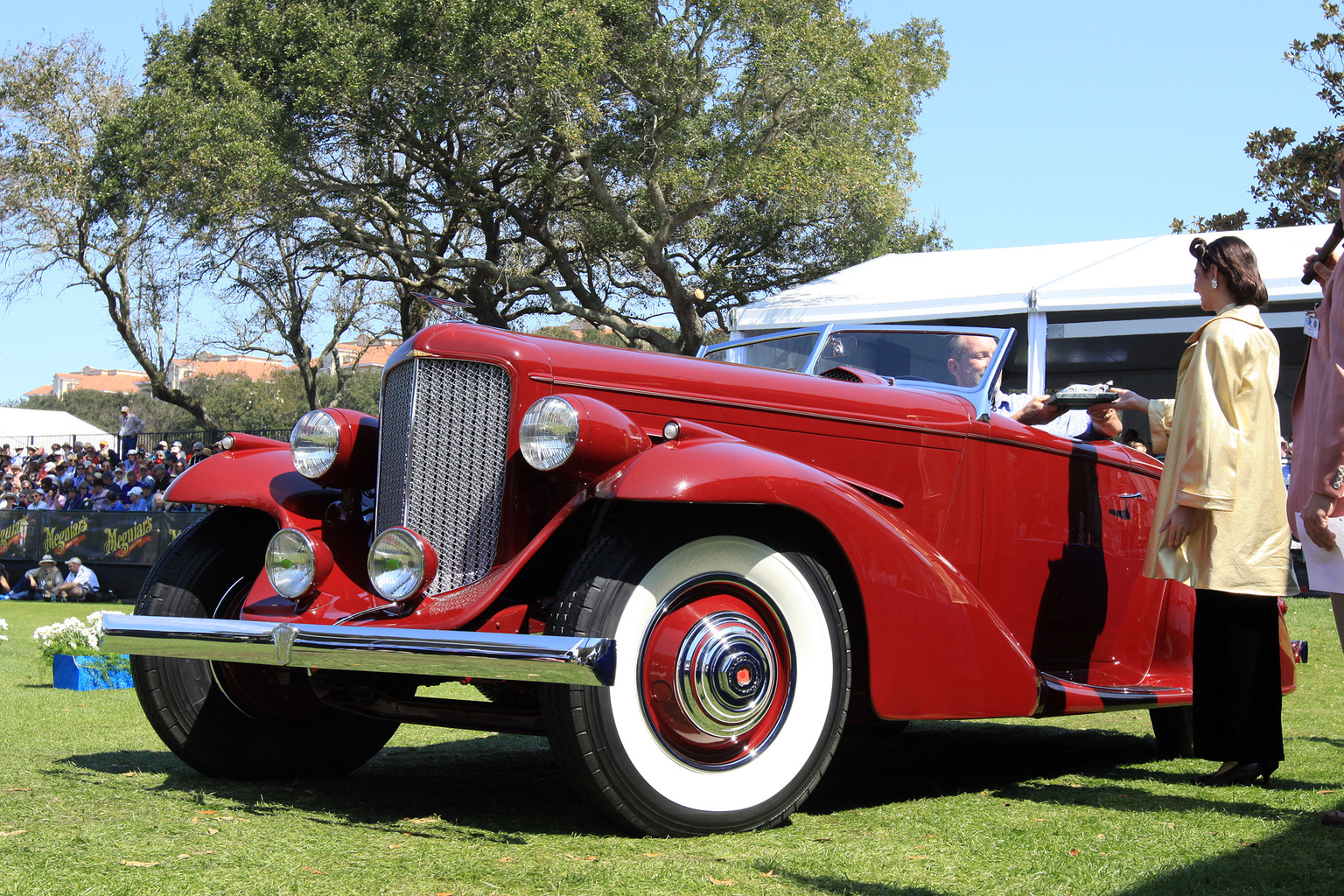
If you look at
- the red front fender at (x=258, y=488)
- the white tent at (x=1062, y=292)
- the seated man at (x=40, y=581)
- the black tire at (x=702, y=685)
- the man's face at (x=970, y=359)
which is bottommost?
the seated man at (x=40, y=581)

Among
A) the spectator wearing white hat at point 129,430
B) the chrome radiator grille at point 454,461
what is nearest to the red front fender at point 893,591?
the chrome radiator grille at point 454,461

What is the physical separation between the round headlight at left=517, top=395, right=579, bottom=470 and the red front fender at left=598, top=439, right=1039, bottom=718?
18cm

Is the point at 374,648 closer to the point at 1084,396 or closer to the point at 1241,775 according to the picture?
the point at 1084,396

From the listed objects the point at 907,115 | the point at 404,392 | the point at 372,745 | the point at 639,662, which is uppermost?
the point at 907,115

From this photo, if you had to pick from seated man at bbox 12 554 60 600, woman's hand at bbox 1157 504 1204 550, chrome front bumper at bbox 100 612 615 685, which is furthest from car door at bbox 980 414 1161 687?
seated man at bbox 12 554 60 600

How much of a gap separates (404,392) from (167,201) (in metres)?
19.2

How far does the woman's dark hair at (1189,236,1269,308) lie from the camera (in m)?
3.68

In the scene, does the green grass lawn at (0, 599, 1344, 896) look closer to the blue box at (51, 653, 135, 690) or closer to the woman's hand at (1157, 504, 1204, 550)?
the woman's hand at (1157, 504, 1204, 550)

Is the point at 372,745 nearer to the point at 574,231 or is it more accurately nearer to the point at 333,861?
the point at 333,861

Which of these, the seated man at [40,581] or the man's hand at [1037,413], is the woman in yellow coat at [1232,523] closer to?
the man's hand at [1037,413]

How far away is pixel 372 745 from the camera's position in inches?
157

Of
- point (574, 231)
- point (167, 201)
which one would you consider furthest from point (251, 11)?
point (574, 231)

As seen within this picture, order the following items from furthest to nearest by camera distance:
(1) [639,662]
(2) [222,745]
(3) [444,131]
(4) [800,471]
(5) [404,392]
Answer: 1. (3) [444,131]
2. (2) [222,745]
3. (5) [404,392]
4. (4) [800,471]
5. (1) [639,662]

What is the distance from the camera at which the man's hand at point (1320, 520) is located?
319cm
